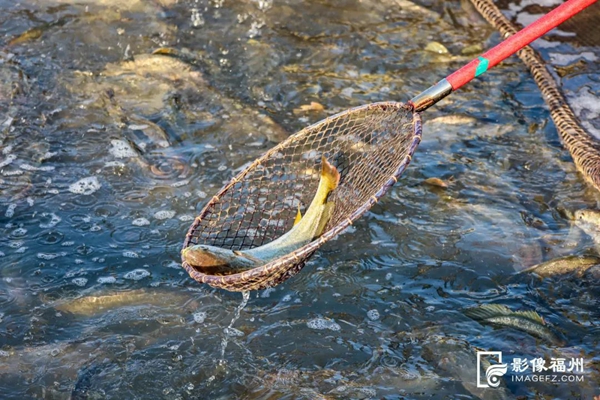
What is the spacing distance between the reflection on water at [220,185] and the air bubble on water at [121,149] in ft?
0.05

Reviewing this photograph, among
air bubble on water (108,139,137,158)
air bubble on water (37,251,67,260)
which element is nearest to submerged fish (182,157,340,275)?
air bubble on water (37,251,67,260)

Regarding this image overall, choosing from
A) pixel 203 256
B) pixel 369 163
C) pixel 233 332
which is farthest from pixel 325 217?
pixel 233 332

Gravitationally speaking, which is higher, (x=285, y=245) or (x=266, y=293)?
(x=285, y=245)

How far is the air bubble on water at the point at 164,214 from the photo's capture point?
5285mm

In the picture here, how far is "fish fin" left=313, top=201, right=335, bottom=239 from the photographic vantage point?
3787 mm

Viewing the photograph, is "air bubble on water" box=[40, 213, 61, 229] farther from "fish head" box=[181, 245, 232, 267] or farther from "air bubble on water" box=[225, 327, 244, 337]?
"fish head" box=[181, 245, 232, 267]

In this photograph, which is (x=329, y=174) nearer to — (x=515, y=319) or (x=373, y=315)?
(x=373, y=315)

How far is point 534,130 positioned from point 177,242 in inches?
132

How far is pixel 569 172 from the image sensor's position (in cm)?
577

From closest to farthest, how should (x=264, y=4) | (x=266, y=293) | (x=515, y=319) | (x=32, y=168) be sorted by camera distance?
(x=515, y=319) < (x=266, y=293) < (x=32, y=168) < (x=264, y=4)

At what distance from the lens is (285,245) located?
148 inches

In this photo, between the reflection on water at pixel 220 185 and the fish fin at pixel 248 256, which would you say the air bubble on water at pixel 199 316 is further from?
the fish fin at pixel 248 256

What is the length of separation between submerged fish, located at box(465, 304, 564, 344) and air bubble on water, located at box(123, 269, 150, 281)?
2138 mm

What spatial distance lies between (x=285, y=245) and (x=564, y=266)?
2117mm
